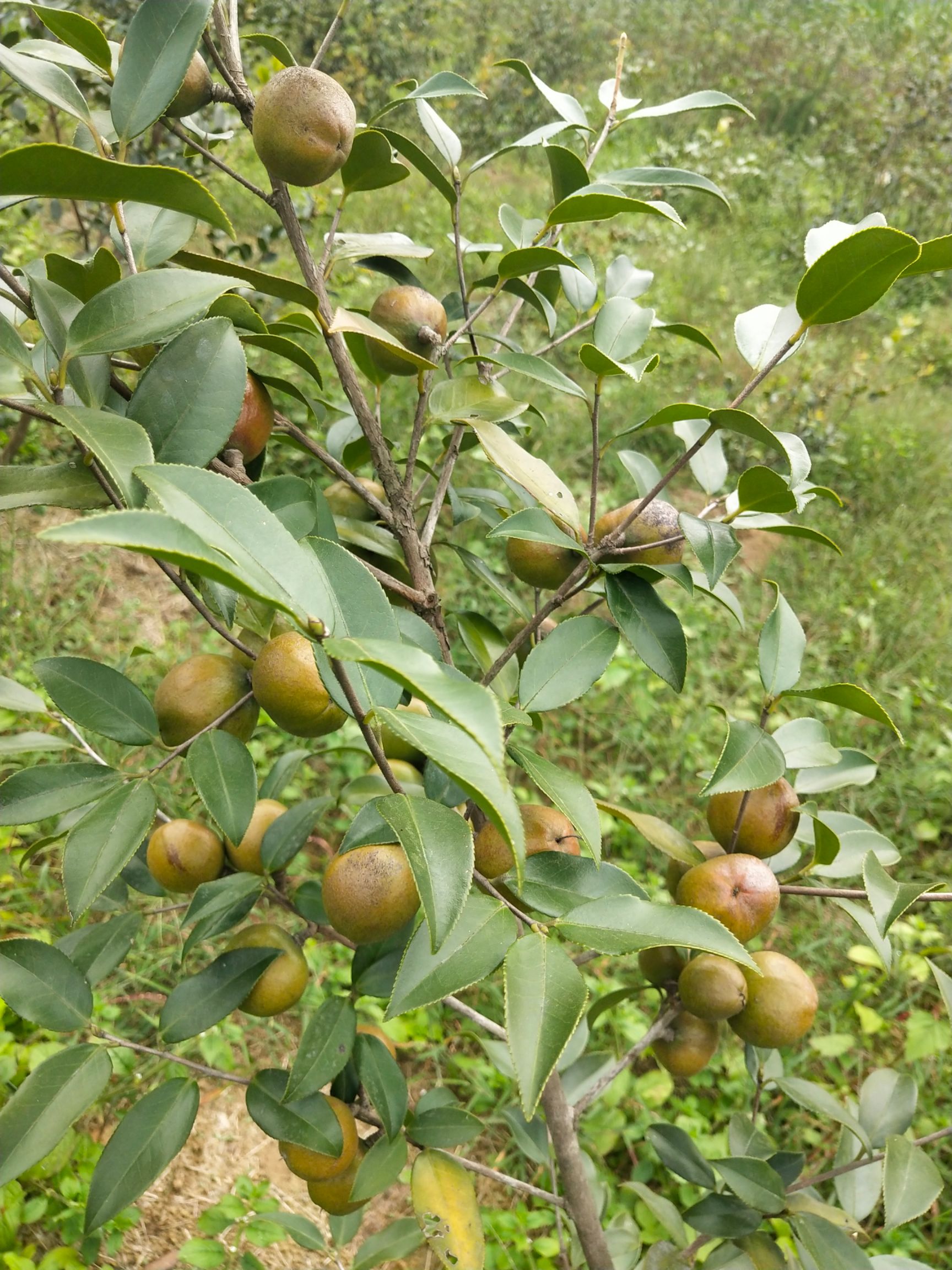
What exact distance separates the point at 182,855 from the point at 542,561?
384 mm

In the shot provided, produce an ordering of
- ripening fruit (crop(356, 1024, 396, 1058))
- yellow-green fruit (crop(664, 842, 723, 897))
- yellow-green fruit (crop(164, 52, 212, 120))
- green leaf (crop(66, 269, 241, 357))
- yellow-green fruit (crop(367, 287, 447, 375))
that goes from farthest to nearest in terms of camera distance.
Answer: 1. ripening fruit (crop(356, 1024, 396, 1058))
2. yellow-green fruit (crop(664, 842, 723, 897))
3. yellow-green fruit (crop(367, 287, 447, 375))
4. yellow-green fruit (crop(164, 52, 212, 120))
5. green leaf (crop(66, 269, 241, 357))

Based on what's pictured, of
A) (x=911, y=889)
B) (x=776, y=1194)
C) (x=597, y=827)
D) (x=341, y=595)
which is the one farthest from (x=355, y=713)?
(x=776, y=1194)

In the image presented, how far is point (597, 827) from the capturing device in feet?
1.82

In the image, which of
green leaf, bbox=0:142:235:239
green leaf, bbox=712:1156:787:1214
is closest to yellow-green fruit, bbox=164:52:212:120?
green leaf, bbox=0:142:235:239

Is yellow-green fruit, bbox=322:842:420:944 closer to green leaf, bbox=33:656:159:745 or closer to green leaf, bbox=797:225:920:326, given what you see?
green leaf, bbox=33:656:159:745

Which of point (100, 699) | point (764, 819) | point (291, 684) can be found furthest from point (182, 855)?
point (764, 819)

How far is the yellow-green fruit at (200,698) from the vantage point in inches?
26.9

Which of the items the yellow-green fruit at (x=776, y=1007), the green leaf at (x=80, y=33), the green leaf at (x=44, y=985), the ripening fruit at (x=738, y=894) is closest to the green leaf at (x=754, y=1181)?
the yellow-green fruit at (x=776, y=1007)

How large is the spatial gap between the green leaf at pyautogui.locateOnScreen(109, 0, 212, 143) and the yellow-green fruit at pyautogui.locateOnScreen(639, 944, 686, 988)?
0.73m

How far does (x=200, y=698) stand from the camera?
0.69 meters

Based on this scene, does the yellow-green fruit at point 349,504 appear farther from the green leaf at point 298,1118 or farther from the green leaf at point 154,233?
the green leaf at point 298,1118

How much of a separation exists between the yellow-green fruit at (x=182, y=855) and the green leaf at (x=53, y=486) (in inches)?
12.5

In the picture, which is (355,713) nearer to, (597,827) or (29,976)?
(597,827)

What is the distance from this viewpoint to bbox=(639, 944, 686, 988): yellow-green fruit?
0.80 metres
